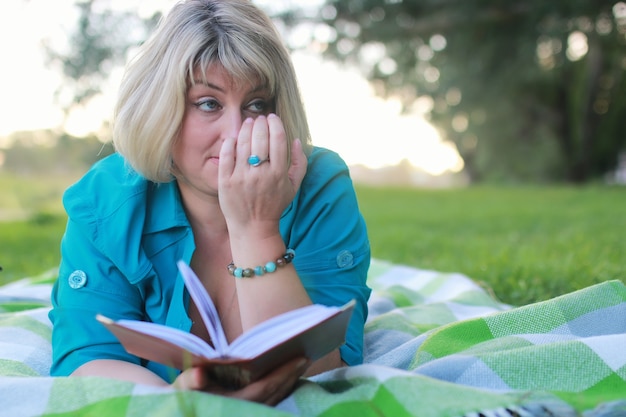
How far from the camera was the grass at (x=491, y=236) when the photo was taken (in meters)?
3.49

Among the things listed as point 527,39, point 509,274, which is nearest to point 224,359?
point 509,274

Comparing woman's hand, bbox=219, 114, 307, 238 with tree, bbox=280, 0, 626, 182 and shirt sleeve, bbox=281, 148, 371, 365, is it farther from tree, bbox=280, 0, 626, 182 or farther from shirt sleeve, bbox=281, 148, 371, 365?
tree, bbox=280, 0, 626, 182

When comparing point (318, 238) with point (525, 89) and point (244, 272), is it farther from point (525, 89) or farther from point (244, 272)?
point (525, 89)

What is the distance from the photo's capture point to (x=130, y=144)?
76.5 inches

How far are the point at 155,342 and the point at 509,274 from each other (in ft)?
9.03

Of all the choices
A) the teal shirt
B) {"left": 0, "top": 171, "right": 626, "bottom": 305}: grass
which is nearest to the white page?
the teal shirt

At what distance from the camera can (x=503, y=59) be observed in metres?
8.77

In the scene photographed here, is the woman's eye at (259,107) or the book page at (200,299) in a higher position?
the woman's eye at (259,107)

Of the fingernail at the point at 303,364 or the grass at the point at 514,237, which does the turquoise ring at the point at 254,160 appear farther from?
the grass at the point at 514,237

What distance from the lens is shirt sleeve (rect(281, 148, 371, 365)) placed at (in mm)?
1896

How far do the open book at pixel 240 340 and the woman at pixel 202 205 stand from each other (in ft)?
0.63

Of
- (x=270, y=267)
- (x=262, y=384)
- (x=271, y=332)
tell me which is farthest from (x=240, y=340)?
(x=270, y=267)

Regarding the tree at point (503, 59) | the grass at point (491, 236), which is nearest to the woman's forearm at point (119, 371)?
the grass at point (491, 236)

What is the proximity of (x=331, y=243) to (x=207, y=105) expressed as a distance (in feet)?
1.86
